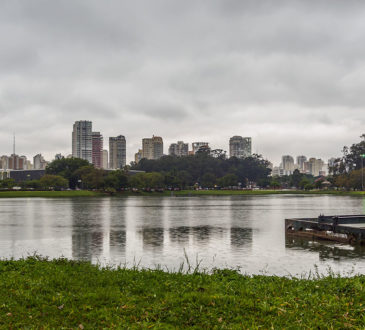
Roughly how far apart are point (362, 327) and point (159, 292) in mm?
4514

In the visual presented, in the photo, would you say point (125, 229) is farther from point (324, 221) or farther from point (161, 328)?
point (161, 328)

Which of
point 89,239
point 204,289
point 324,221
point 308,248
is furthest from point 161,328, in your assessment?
point 324,221

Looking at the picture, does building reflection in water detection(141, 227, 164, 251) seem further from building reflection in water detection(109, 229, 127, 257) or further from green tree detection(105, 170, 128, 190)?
green tree detection(105, 170, 128, 190)

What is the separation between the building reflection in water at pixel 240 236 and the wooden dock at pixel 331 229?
3.21m

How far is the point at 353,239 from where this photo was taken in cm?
2641

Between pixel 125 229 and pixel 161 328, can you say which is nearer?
pixel 161 328

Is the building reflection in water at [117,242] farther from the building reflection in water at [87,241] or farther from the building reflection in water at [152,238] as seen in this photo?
the building reflection in water at [152,238]

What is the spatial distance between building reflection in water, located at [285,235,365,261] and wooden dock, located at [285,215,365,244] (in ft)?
2.50

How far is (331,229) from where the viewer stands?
1118 inches

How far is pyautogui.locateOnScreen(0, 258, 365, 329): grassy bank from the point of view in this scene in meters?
8.23

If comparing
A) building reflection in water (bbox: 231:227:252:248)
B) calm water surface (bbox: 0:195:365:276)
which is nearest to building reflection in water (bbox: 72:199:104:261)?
calm water surface (bbox: 0:195:365:276)

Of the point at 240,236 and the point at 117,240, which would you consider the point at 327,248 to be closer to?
the point at 240,236

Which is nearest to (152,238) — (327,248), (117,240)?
(117,240)

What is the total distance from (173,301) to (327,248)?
58.3ft
